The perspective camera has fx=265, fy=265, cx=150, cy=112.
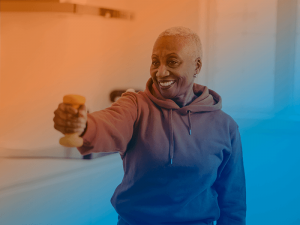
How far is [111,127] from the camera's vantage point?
55 cm

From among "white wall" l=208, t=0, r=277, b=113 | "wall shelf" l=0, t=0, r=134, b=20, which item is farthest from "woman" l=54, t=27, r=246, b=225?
"wall shelf" l=0, t=0, r=134, b=20

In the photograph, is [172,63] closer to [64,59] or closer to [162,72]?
[162,72]

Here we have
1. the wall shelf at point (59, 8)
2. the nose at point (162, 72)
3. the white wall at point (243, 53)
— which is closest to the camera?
the nose at point (162, 72)

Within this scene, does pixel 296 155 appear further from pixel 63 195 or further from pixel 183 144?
pixel 63 195

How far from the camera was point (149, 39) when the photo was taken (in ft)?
3.67

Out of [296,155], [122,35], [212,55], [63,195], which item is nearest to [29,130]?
[63,195]

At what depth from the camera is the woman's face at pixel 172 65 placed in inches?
23.8

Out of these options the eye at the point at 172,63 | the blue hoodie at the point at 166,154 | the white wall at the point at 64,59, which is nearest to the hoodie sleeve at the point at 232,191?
the blue hoodie at the point at 166,154

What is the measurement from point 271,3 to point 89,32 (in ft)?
2.54

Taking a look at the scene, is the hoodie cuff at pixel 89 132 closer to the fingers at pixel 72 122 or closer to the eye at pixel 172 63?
the fingers at pixel 72 122

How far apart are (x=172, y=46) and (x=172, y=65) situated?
43 millimetres

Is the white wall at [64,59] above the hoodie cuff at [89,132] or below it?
above

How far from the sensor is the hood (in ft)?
2.12

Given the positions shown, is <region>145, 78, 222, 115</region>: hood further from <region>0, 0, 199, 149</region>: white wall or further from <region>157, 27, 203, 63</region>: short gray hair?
<region>0, 0, 199, 149</region>: white wall
